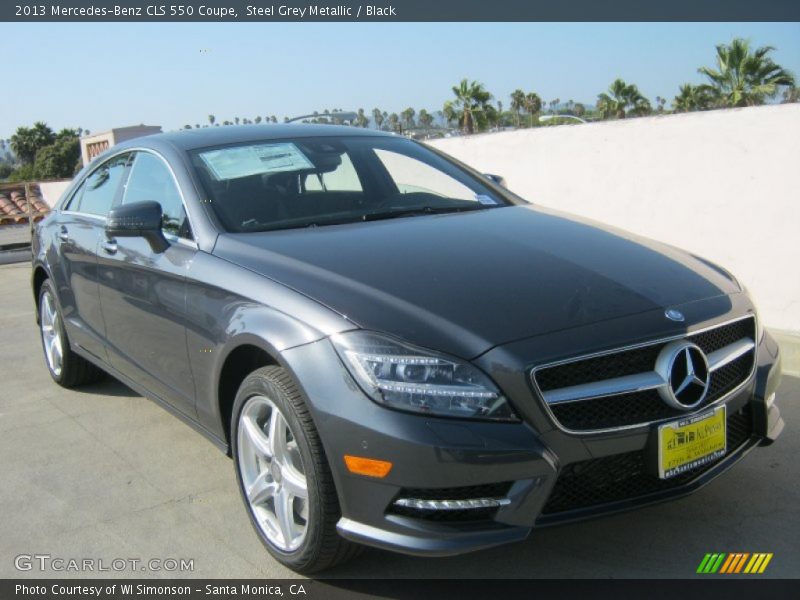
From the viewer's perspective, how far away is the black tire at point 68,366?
527cm

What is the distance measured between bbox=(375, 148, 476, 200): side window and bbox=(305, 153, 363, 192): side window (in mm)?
200

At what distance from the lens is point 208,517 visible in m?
3.51

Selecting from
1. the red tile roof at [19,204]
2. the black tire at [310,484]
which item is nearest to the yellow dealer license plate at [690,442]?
the black tire at [310,484]

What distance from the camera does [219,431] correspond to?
11.1 feet

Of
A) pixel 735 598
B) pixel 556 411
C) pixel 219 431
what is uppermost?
pixel 556 411

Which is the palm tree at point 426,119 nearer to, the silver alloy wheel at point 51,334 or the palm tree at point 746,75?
the silver alloy wheel at point 51,334

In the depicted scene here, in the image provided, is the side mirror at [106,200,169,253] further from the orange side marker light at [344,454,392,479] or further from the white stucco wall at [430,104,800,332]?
the white stucco wall at [430,104,800,332]

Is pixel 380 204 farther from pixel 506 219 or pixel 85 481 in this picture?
pixel 85 481

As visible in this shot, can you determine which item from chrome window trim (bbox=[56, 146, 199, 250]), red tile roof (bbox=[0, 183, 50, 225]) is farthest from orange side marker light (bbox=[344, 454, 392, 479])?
red tile roof (bbox=[0, 183, 50, 225])

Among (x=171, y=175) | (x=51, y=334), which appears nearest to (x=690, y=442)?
(x=171, y=175)

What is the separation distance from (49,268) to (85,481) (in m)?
1.85

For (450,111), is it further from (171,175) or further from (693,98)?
(171,175)

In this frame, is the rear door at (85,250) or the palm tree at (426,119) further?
the palm tree at (426,119)

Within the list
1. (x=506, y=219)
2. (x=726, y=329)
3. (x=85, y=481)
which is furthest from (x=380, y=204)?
(x=85, y=481)
